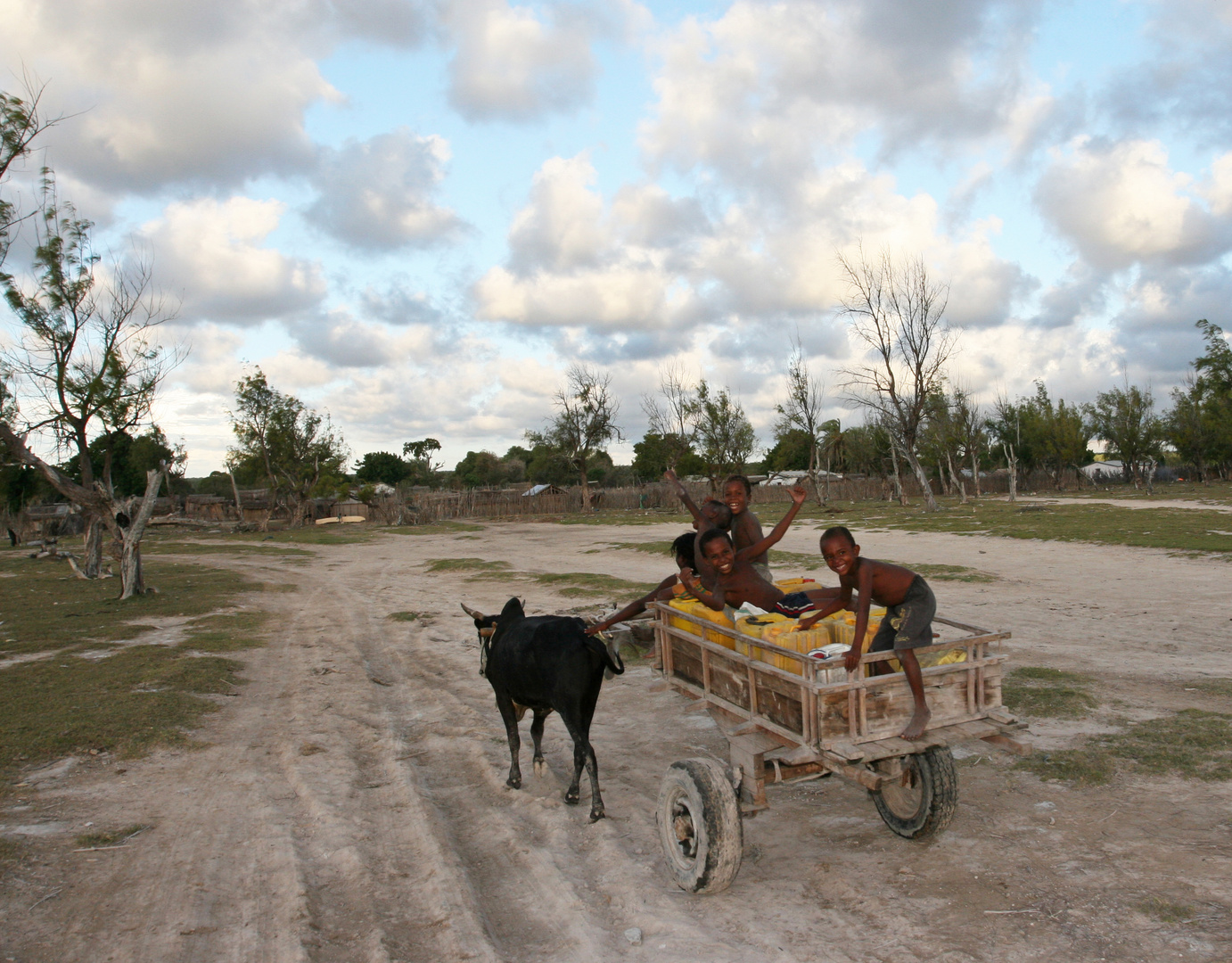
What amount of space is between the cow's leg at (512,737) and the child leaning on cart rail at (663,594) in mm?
904

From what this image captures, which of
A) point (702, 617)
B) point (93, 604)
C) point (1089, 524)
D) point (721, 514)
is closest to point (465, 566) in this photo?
point (93, 604)

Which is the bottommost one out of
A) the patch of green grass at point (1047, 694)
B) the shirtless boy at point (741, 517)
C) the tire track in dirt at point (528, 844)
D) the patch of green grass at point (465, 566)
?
the tire track in dirt at point (528, 844)

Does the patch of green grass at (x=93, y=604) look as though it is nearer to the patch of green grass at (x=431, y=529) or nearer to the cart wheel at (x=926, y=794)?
the cart wheel at (x=926, y=794)

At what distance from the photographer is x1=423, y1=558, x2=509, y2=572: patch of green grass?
59.9 ft

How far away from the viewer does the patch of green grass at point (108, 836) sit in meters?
4.27

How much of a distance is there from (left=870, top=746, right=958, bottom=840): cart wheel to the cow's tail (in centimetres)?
181

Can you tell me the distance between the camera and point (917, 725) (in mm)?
3525

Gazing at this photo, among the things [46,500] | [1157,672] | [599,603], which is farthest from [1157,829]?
[46,500]

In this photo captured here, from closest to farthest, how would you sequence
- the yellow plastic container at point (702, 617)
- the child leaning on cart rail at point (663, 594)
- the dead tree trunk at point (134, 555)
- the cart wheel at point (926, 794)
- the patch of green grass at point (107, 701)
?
the cart wheel at point (926, 794) → the yellow plastic container at point (702, 617) → the child leaning on cart rail at point (663, 594) → the patch of green grass at point (107, 701) → the dead tree trunk at point (134, 555)

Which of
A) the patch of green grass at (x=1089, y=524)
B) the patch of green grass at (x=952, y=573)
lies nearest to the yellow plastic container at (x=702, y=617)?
the patch of green grass at (x=952, y=573)

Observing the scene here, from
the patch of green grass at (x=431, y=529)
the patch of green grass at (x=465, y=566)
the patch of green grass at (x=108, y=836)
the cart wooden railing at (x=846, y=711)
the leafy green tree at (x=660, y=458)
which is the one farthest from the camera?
the leafy green tree at (x=660, y=458)

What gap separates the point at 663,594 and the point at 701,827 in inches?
77.7

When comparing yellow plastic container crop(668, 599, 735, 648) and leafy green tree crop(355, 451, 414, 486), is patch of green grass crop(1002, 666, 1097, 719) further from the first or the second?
leafy green tree crop(355, 451, 414, 486)

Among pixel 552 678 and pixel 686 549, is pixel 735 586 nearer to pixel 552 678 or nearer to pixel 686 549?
pixel 686 549
